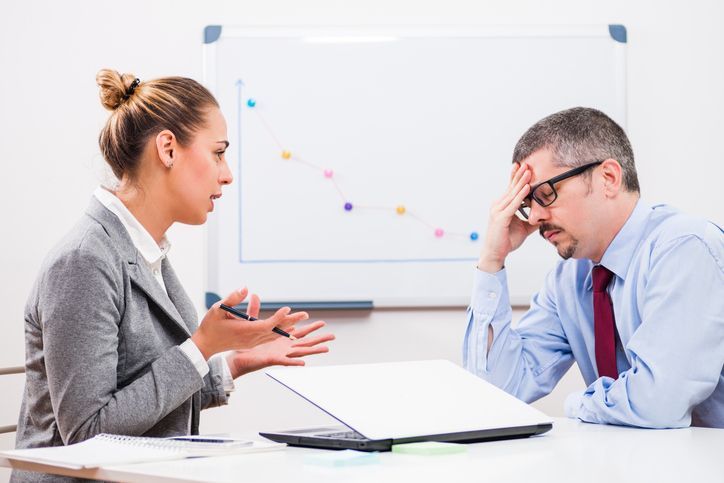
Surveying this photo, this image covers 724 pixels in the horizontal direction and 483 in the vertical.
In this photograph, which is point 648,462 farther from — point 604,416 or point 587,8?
point 587,8

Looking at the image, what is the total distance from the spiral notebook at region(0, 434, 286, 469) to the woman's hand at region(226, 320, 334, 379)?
345 mm

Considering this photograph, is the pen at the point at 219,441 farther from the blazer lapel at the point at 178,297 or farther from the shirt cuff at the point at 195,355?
the blazer lapel at the point at 178,297

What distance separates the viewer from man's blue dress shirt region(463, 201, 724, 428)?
144cm

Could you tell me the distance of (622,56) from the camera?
2809mm

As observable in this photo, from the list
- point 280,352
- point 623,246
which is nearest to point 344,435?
point 280,352

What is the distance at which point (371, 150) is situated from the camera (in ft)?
9.27

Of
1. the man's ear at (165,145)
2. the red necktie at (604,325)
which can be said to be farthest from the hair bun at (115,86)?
the red necktie at (604,325)

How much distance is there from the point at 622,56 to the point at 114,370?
2103 mm

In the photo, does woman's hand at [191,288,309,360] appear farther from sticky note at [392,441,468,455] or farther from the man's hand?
the man's hand

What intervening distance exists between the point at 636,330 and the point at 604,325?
12cm

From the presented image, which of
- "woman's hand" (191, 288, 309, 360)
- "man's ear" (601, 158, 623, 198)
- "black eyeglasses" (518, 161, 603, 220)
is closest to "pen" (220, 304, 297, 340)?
"woman's hand" (191, 288, 309, 360)

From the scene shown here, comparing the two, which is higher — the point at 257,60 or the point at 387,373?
the point at 257,60

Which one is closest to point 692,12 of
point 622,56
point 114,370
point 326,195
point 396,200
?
point 622,56

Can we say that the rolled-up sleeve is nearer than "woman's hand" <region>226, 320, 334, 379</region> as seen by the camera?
No
